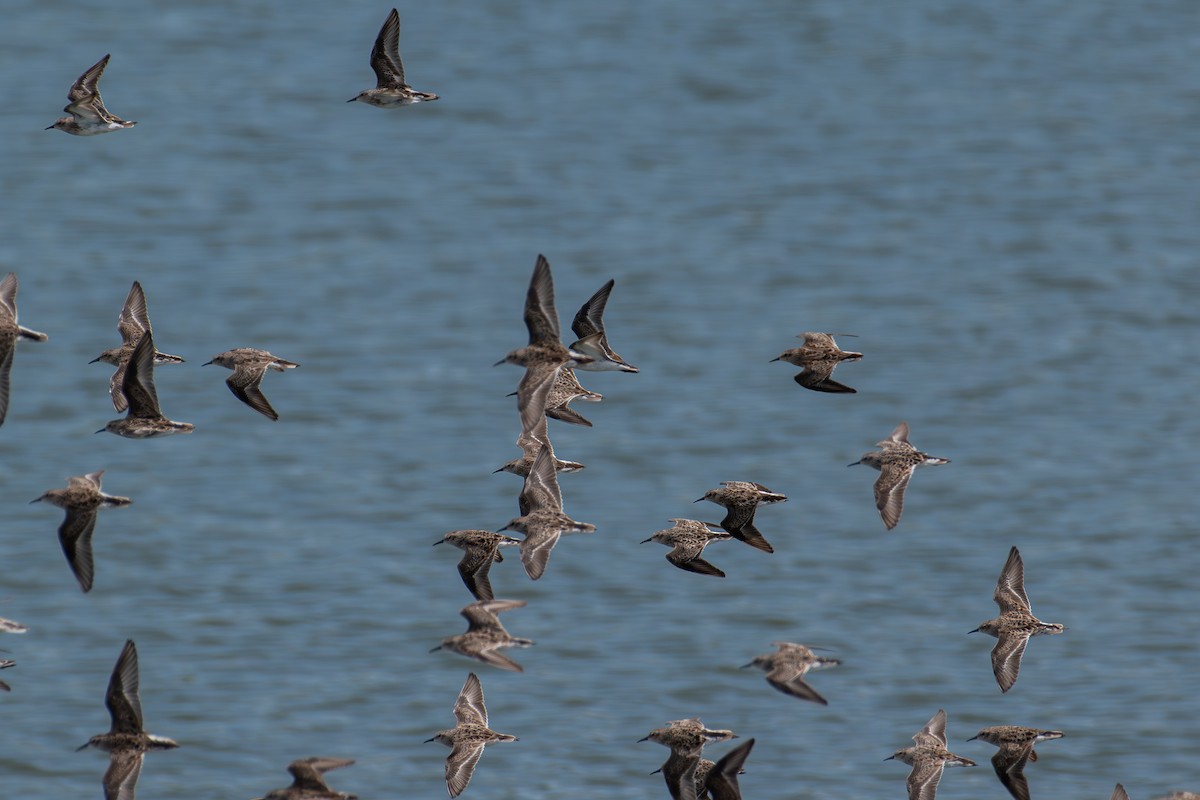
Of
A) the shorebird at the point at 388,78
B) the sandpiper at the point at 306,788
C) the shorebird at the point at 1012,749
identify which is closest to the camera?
the sandpiper at the point at 306,788

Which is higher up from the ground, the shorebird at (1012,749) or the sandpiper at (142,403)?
the sandpiper at (142,403)

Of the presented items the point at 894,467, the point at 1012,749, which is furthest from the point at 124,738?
the point at 1012,749

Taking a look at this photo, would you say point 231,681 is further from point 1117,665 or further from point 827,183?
point 827,183

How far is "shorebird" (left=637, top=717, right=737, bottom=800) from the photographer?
729 inches

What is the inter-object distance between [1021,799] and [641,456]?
20.2 meters

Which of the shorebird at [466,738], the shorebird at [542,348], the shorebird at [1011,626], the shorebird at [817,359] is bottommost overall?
the shorebird at [466,738]

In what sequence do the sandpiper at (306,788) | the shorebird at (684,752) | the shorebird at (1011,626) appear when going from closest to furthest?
1. the sandpiper at (306,788)
2. the shorebird at (684,752)
3. the shorebird at (1011,626)

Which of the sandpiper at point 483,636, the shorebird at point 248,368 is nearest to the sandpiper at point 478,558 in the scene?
the sandpiper at point 483,636

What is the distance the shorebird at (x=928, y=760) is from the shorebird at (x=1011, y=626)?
0.94 metres


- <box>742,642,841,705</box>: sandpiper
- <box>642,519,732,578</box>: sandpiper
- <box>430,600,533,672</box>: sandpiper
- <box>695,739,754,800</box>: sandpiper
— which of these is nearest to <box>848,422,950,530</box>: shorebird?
<box>642,519,732,578</box>: sandpiper

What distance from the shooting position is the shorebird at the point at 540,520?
1838cm

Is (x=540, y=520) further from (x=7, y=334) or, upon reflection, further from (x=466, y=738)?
(x=7, y=334)

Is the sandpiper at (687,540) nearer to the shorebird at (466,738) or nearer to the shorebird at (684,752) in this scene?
the shorebird at (684,752)

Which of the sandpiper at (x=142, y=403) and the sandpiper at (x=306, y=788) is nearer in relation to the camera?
the sandpiper at (x=306, y=788)
